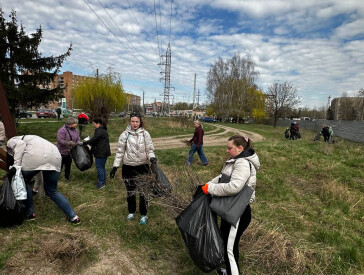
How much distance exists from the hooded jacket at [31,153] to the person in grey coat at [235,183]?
217 cm

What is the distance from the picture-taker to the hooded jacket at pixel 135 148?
336 centimetres

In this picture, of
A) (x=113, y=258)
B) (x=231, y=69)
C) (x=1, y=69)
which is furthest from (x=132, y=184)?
(x=231, y=69)

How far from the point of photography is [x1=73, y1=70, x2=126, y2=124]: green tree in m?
18.4

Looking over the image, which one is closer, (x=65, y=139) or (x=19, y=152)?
(x=19, y=152)

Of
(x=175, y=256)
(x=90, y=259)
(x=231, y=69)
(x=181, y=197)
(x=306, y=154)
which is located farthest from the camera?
(x=231, y=69)

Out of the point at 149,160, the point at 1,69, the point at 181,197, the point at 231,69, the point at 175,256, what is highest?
the point at 231,69

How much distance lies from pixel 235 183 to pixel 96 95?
18687 mm

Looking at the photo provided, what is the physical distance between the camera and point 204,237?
206 cm

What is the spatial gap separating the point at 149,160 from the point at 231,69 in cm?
4058

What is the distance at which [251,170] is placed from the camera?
83.6 inches

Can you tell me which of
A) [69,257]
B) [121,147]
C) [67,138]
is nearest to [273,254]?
[69,257]

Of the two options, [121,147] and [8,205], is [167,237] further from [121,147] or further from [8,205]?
[8,205]

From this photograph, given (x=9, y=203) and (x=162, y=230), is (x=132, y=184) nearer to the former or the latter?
(x=162, y=230)

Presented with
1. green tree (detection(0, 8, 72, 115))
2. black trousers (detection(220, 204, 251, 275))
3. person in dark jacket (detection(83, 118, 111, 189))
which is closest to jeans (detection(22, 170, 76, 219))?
person in dark jacket (detection(83, 118, 111, 189))
